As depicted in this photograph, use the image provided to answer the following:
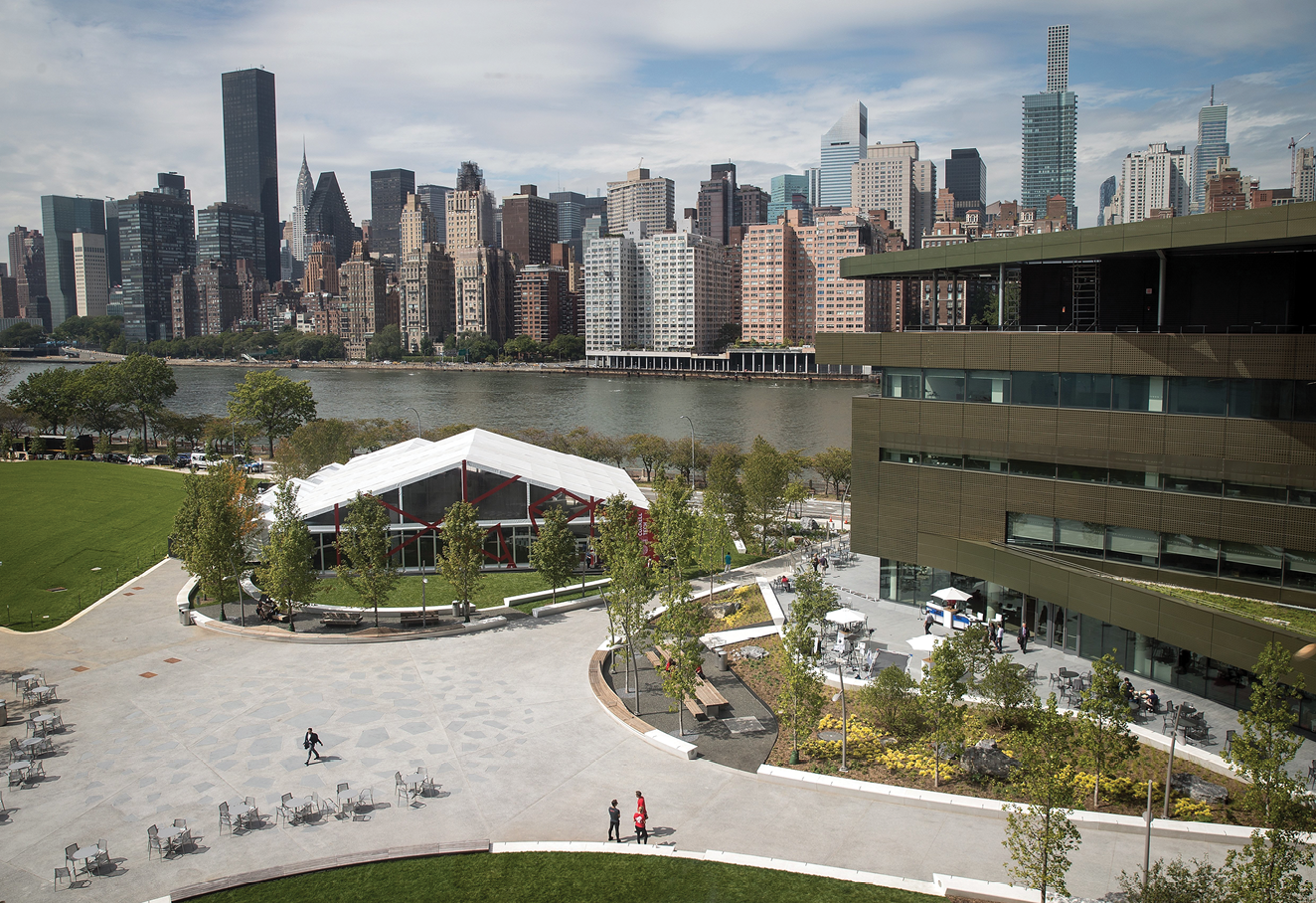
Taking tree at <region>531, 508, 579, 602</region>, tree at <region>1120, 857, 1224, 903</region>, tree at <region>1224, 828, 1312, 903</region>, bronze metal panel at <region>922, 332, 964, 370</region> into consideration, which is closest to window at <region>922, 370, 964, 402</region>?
bronze metal panel at <region>922, 332, 964, 370</region>

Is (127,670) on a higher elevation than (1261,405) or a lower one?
lower

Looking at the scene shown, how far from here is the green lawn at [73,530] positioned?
36.2m

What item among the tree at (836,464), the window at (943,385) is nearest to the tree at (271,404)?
the tree at (836,464)

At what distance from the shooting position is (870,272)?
32438 mm

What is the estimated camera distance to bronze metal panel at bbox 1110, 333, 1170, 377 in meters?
24.6

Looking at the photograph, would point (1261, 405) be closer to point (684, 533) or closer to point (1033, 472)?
point (1033, 472)

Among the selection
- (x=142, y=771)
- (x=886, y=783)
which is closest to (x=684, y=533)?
(x=886, y=783)

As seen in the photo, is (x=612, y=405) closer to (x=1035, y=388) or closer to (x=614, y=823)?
(x=1035, y=388)

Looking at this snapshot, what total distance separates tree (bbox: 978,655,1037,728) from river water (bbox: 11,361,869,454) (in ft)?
195

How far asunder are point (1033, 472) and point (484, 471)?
21.8 meters

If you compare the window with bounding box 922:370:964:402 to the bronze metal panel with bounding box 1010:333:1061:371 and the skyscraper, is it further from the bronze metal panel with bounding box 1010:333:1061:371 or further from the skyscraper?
the skyscraper

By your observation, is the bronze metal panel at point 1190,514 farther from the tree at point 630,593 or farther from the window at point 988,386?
the tree at point 630,593

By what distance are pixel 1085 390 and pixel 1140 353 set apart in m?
1.92

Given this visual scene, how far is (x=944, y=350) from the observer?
2988 cm
